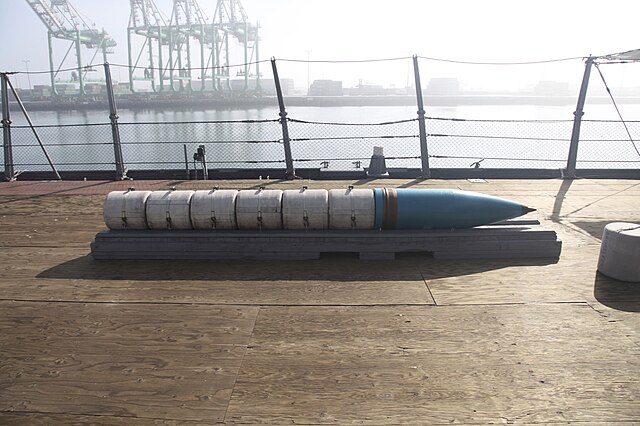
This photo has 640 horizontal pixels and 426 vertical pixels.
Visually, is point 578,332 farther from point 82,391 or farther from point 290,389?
point 82,391

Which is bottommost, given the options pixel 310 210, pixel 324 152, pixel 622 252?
pixel 324 152

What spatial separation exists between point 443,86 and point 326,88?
24.7 m

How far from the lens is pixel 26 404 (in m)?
3.10

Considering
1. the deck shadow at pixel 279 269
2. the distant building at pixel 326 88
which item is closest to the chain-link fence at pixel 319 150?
the deck shadow at pixel 279 269

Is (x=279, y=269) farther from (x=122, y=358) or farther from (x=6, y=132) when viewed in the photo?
(x=6, y=132)

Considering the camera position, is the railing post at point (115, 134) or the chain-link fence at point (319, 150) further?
the chain-link fence at point (319, 150)

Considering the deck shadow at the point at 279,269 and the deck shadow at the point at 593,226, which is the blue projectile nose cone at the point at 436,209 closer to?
the deck shadow at the point at 279,269

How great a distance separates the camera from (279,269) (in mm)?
5508

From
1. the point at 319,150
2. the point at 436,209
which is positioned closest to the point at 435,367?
the point at 436,209

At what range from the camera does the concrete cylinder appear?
4.79 metres

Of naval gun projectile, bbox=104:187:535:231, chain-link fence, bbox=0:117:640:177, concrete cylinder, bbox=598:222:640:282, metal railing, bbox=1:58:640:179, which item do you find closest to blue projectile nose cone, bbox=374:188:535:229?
naval gun projectile, bbox=104:187:535:231

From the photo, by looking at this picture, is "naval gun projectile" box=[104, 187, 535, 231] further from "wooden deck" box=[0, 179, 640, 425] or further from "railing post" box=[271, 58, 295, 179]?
"railing post" box=[271, 58, 295, 179]

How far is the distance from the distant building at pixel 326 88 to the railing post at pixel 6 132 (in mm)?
80186

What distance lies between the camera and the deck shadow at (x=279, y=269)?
5.27 metres
